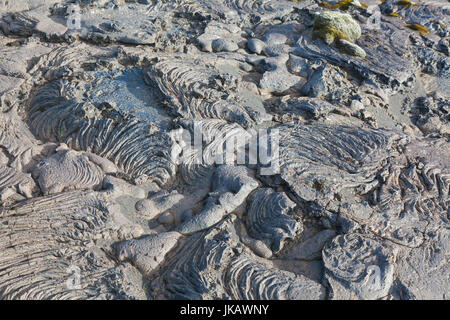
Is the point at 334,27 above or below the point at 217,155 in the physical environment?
above

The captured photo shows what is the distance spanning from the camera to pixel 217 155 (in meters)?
7.90

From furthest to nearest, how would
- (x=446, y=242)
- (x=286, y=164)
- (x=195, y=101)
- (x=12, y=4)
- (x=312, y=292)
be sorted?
(x=12, y=4) → (x=195, y=101) → (x=286, y=164) → (x=446, y=242) → (x=312, y=292)

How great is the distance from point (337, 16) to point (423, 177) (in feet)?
17.4

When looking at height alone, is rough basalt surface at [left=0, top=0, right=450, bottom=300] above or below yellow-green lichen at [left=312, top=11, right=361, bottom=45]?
below

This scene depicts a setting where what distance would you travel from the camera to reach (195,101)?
8664mm

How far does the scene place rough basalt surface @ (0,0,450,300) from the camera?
6.31m

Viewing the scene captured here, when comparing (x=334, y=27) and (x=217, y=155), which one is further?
(x=334, y=27)

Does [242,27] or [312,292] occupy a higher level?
[242,27]

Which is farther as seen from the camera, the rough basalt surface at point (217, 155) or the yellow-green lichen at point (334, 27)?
the yellow-green lichen at point (334, 27)

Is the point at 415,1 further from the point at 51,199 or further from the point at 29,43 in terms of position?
the point at 51,199

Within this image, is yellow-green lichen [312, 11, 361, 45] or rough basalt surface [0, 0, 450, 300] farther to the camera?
yellow-green lichen [312, 11, 361, 45]

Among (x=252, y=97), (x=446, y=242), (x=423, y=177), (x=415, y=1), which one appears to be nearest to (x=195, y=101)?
(x=252, y=97)

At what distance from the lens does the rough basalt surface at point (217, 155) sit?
6.31 meters

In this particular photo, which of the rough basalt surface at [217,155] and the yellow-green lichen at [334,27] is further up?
the yellow-green lichen at [334,27]
